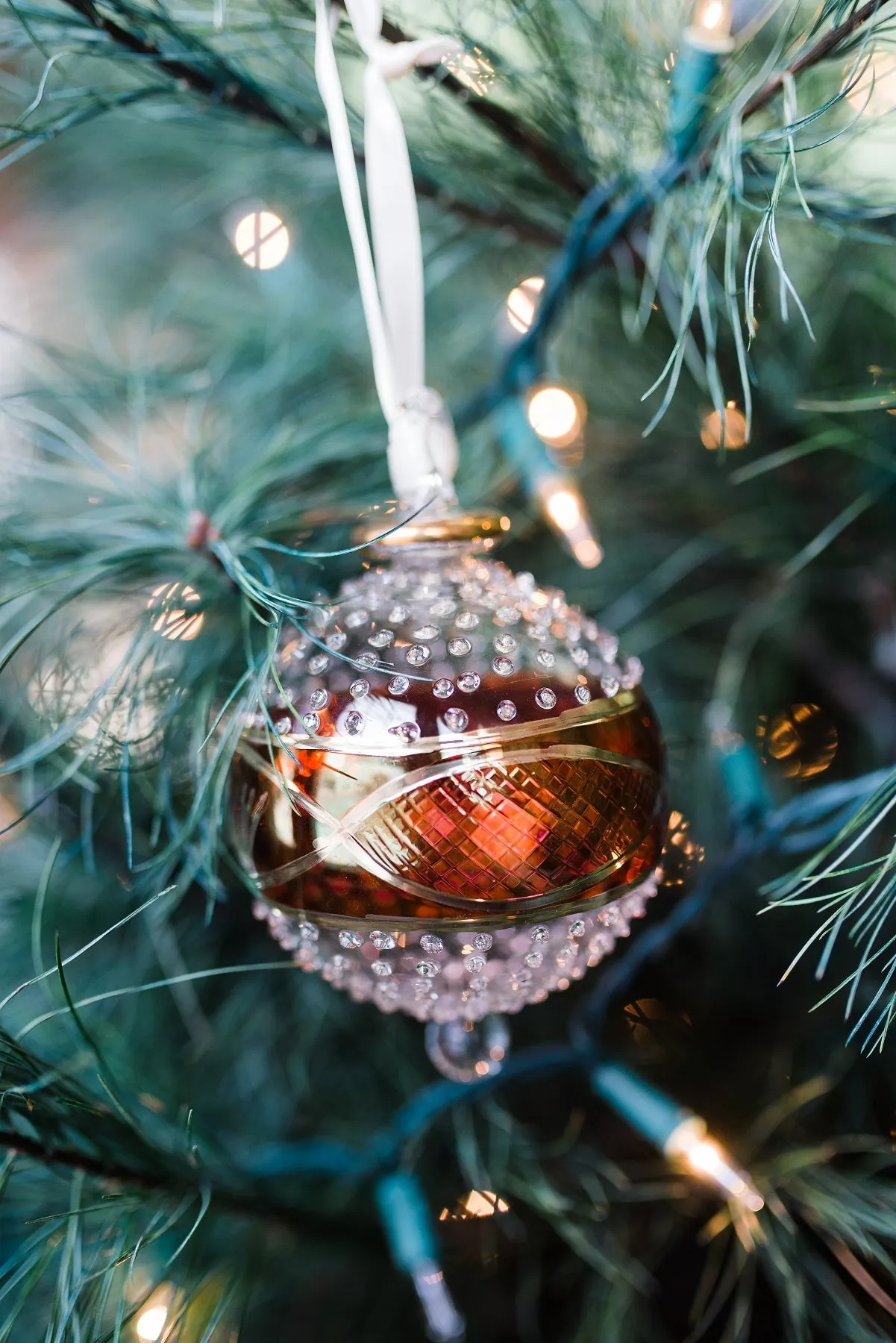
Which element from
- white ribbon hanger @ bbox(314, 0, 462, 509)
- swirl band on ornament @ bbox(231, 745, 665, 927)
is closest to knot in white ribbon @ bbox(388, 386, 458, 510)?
white ribbon hanger @ bbox(314, 0, 462, 509)

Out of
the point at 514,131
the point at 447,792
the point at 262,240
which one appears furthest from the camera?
the point at 262,240

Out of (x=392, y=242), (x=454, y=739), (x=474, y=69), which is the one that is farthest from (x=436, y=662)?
(x=474, y=69)

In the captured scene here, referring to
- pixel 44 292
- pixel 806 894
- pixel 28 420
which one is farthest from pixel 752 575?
pixel 44 292

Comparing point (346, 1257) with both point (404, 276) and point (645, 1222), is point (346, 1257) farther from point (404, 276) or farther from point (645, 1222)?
point (404, 276)

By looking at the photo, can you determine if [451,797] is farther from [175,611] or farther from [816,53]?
[816,53]

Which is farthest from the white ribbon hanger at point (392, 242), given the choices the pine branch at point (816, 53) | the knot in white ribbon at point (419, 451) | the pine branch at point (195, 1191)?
the pine branch at point (195, 1191)

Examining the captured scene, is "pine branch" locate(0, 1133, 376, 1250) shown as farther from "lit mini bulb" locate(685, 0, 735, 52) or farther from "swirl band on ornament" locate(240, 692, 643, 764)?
"lit mini bulb" locate(685, 0, 735, 52)

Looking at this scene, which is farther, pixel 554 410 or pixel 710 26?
pixel 554 410

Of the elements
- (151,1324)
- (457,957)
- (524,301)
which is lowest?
(151,1324)
